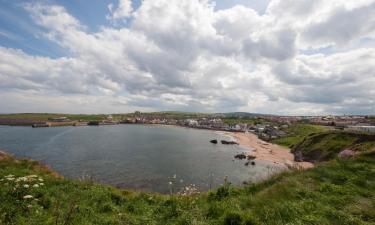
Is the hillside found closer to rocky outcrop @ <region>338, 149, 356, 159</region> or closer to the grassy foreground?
rocky outcrop @ <region>338, 149, 356, 159</region>

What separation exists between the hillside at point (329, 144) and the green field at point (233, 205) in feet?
152

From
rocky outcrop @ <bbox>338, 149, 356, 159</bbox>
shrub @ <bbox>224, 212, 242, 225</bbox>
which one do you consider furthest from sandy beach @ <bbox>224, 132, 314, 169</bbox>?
shrub @ <bbox>224, 212, 242, 225</bbox>

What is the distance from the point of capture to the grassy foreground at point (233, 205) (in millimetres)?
7191

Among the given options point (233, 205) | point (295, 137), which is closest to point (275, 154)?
point (295, 137)

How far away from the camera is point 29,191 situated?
1027 cm

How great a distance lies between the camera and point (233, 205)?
9.00 m

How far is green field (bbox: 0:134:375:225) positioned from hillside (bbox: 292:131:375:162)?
46.3m

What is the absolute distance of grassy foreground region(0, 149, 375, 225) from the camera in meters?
7.19

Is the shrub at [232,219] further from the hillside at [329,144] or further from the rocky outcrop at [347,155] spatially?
the hillside at [329,144]

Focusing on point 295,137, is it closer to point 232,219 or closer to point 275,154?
point 275,154

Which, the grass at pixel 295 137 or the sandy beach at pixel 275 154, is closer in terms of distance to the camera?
the sandy beach at pixel 275 154

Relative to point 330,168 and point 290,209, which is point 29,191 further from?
point 330,168

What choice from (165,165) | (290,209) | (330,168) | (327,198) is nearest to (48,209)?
(290,209)

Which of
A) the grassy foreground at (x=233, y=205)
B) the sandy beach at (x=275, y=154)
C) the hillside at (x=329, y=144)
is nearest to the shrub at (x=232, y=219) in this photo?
the grassy foreground at (x=233, y=205)
